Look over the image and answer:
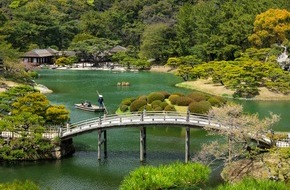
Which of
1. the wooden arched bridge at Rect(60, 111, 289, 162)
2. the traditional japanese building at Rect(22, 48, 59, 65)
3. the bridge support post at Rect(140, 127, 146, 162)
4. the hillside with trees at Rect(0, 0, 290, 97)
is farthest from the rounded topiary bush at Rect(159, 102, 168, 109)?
the traditional japanese building at Rect(22, 48, 59, 65)

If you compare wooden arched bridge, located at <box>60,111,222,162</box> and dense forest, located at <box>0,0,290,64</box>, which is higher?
dense forest, located at <box>0,0,290,64</box>

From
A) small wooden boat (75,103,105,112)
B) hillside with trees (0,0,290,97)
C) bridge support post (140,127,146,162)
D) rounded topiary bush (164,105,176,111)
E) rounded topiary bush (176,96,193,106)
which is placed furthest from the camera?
hillside with trees (0,0,290,97)

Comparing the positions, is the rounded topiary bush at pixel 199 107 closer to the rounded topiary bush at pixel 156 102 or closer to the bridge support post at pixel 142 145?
the rounded topiary bush at pixel 156 102

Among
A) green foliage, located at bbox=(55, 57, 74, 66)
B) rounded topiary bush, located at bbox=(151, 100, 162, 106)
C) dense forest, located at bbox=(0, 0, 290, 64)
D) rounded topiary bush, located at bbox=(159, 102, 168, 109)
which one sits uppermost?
dense forest, located at bbox=(0, 0, 290, 64)

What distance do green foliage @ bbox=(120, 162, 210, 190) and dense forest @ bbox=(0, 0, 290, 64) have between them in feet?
166

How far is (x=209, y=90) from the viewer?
5947 centimetres

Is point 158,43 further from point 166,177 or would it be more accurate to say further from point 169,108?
point 166,177

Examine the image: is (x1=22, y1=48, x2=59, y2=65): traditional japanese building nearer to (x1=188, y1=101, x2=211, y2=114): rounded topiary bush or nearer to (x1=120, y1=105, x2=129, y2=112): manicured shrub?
(x1=120, y1=105, x2=129, y2=112): manicured shrub

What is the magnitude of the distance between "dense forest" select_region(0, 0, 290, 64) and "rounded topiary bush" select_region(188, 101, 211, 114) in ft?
98.6

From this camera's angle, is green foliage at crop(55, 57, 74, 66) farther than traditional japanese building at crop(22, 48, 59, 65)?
No

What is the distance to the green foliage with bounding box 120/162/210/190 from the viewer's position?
13844 mm

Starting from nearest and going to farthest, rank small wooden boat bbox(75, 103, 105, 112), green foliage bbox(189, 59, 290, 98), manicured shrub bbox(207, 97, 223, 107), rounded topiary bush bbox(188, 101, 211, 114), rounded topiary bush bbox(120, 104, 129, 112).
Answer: rounded topiary bush bbox(188, 101, 211, 114), manicured shrub bbox(207, 97, 223, 107), rounded topiary bush bbox(120, 104, 129, 112), small wooden boat bbox(75, 103, 105, 112), green foliage bbox(189, 59, 290, 98)

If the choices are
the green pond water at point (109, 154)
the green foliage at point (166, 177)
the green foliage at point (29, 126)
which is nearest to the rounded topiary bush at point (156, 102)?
the green pond water at point (109, 154)

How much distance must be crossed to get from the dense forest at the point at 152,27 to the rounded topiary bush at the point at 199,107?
3004 centimetres
